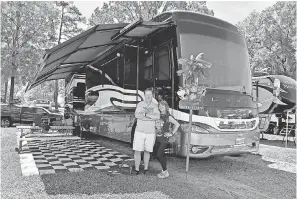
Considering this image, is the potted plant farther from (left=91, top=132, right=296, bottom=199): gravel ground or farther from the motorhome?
(left=91, top=132, right=296, bottom=199): gravel ground

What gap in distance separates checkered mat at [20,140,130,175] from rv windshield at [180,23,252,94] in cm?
263

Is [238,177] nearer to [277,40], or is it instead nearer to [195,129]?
[195,129]

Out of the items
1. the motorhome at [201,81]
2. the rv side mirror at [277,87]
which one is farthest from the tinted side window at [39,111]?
the rv side mirror at [277,87]

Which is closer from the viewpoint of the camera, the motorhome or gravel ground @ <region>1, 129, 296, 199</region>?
gravel ground @ <region>1, 129, 296, 199</region>

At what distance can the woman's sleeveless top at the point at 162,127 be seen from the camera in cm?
528

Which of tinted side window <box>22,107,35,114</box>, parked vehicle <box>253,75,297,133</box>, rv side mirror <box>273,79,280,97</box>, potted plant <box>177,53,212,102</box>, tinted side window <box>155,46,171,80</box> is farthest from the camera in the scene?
tinted side window <box>22,107,35,114</box>

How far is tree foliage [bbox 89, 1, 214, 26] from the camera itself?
2100 cm

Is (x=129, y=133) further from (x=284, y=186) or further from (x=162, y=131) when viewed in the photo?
(x=284, y=186)

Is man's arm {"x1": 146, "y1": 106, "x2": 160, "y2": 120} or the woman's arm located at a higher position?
man's arm {"x1": 146, "y1": 106, "x2": 160, "y2": 120}

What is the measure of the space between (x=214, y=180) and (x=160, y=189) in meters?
1.31

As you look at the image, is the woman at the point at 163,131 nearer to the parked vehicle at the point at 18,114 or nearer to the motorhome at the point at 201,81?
the motorhome at the point at 201,81

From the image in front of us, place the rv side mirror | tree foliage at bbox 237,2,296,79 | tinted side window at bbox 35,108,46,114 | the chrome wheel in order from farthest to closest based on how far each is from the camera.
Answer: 1. tree foliage at bbox 237,2,296,79
2. tinted side window at bbox 35,108,46,114
3. the chrome wheel
4. the rv side mirror

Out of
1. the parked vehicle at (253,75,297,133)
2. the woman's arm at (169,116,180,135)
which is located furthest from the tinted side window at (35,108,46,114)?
the woman's arm at (169,116,180,135)

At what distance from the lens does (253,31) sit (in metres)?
24.7
